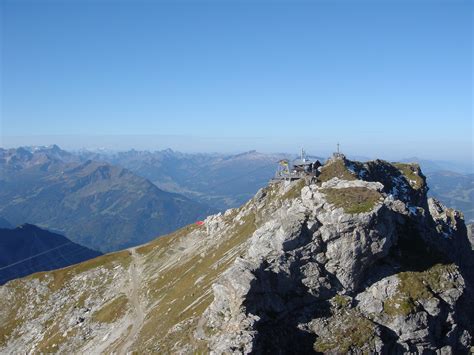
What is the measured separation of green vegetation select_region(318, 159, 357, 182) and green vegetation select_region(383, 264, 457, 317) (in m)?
43.9

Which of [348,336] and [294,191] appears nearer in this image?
[348,336]

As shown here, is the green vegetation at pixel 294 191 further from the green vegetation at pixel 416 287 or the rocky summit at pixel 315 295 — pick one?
the green vegetation at pixel 416 287

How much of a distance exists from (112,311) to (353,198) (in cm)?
7462

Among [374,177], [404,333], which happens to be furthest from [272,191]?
[404,333]

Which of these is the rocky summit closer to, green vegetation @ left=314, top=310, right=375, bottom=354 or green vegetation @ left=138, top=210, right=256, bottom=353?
green vegetation @ left=314, top=310, right=375, bottom=354

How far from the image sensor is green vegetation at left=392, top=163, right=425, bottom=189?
15688 cm

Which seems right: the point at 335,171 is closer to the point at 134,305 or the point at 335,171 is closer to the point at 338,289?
the point at 338,289

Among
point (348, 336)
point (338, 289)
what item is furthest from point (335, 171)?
point (348, 336)

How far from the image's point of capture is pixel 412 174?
6417 inches

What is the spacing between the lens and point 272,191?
139375 mm

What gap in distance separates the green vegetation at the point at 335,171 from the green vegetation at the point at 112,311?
65476 millimetres

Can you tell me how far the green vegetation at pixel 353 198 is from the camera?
81.2 meters

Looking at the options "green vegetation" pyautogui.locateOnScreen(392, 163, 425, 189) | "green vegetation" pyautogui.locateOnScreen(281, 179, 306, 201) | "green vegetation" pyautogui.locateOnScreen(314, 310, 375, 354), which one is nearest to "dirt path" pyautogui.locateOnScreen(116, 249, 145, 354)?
"green vegetation" pyautogui.locateOnScreen(314, 310, 375, 354)

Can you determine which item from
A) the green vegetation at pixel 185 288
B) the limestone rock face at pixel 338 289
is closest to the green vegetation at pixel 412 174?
the green vegetation at pixel 185 288
